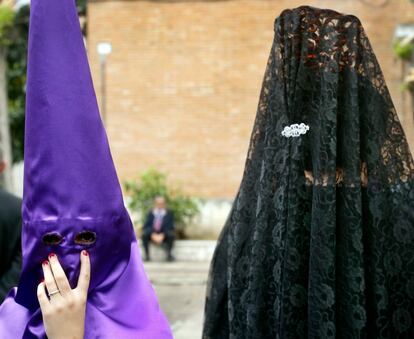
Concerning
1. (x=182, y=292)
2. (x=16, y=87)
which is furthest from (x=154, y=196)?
(x=16, y=87)

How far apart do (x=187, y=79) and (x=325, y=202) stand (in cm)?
1382

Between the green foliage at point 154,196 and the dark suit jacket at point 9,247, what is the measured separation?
36.2 feet

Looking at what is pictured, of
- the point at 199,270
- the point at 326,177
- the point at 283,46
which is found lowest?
the point at 199,270

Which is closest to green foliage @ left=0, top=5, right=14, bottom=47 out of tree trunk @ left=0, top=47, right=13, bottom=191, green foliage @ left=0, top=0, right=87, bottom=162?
tree trunk @ left=0, top=47, right=13, bottom=191

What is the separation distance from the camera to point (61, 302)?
1.97m

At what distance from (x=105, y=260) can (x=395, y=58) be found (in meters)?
14.2

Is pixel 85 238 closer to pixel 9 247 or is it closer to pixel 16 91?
pixel 9 247

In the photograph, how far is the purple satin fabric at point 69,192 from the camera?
80.0 inches

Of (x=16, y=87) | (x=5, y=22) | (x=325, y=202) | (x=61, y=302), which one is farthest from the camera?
(x=16, y=87)

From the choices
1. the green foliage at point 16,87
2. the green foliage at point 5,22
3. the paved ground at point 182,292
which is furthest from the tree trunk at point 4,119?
the paved ground at point 182,292

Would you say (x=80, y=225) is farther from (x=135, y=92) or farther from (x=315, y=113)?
(x=135, y=92)

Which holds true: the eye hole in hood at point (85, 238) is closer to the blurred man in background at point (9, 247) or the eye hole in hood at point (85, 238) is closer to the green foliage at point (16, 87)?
the blurred man in background at point (9, 247)

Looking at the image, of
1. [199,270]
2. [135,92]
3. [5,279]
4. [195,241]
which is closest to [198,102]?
[135,92]

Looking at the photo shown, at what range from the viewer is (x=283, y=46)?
2.24 metres
